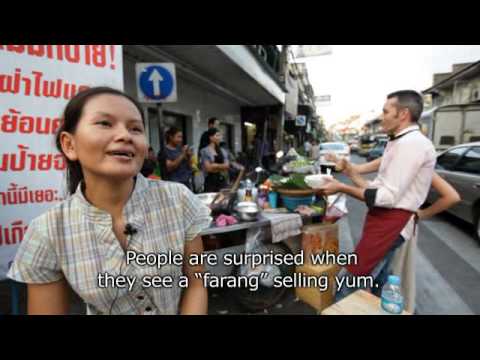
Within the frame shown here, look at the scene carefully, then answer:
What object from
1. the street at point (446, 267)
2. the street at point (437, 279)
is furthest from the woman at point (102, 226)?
the street at point (446, 267)

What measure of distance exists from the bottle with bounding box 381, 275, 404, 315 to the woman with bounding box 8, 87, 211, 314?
1193 millimetres

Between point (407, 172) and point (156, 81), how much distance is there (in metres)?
2.60

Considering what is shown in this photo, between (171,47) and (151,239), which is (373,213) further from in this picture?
(171,47)

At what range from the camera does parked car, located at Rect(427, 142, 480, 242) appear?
421 centimetres

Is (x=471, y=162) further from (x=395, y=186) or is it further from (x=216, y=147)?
(x=216, y=147)

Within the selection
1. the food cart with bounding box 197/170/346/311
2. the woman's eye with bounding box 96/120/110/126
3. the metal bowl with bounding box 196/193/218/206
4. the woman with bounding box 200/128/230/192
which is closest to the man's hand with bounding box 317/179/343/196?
the food cart with bounding box 197/170/346/311

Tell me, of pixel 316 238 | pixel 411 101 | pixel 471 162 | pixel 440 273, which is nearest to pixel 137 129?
pixel 411 101

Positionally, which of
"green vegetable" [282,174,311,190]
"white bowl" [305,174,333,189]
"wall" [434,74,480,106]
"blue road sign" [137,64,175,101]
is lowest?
"green vegetable" [282,174,311,190]

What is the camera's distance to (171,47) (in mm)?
4328

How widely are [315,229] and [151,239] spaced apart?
74.5 inches

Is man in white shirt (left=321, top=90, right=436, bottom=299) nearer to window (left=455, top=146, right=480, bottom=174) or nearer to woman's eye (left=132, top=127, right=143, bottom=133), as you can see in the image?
woman's eye (left=132, top=127, right=143, bottom=133)

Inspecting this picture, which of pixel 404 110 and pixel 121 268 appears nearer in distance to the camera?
pixel 121 268

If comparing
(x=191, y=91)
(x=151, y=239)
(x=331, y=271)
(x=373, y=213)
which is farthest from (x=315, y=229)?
(x=191, y=91)

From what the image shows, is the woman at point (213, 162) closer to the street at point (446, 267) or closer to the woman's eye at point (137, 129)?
the street at point (446, 267)
